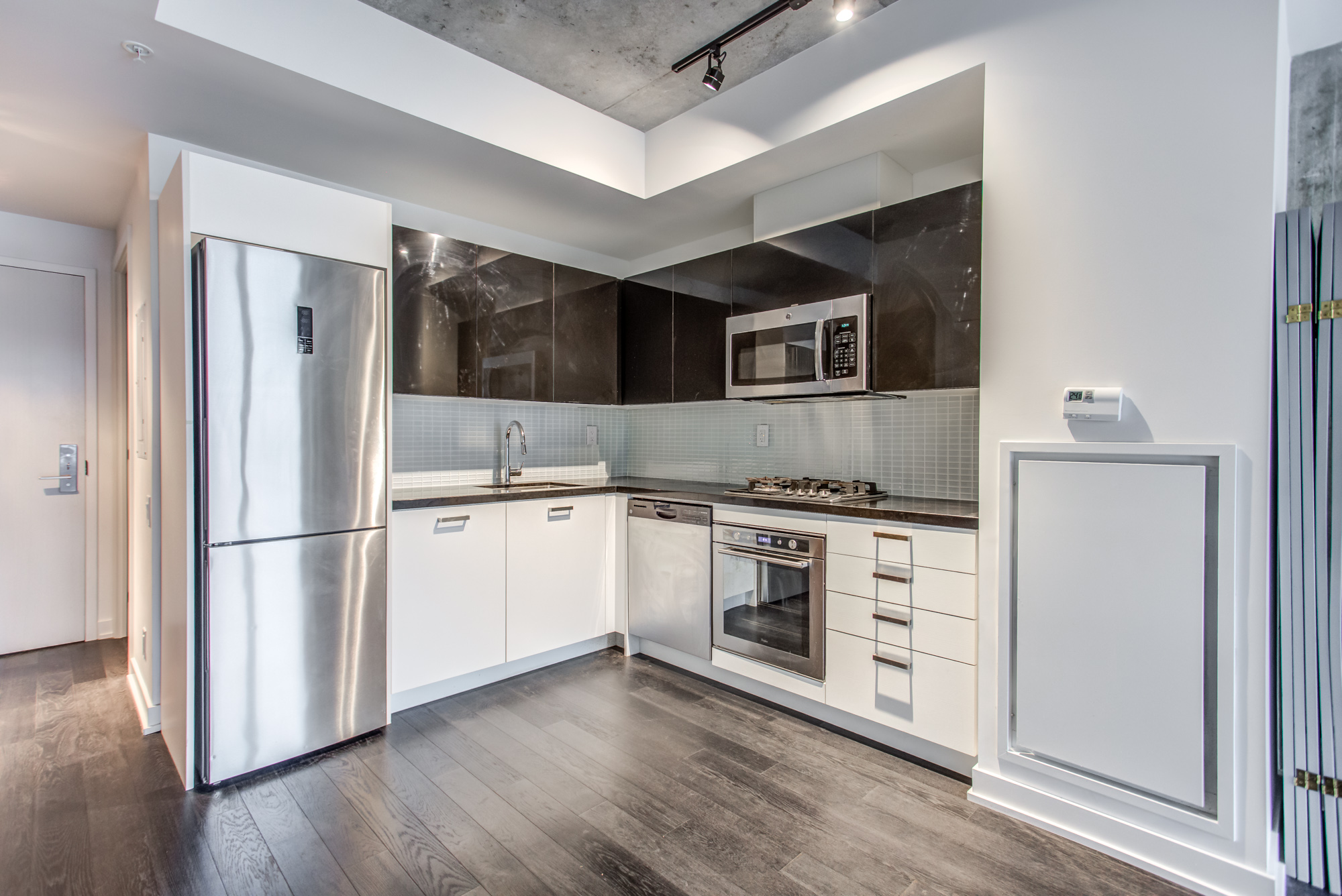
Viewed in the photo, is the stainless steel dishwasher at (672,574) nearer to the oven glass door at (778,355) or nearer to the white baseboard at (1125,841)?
the oven glass door at (778,355)

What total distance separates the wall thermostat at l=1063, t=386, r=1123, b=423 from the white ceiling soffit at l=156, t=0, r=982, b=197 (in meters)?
1.20

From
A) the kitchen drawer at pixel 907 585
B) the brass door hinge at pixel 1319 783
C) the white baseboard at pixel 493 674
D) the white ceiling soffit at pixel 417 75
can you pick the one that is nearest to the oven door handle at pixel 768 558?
the kitchen drawer at pixel 907 585

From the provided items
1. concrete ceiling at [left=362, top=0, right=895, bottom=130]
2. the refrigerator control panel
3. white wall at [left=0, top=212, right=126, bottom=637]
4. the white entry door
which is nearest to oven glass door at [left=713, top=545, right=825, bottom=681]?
the refrigerator control panel

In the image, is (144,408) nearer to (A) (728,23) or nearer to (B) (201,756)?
(B) (201,756)

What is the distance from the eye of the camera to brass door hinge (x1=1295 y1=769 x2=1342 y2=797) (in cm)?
162

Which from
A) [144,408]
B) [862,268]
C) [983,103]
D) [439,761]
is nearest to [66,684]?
[144,408]

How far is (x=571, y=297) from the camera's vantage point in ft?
11.9

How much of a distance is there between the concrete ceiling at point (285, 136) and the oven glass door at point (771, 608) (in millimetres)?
1797

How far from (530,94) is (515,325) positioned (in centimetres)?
109

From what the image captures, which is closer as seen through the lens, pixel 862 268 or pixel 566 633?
pixel 862 268

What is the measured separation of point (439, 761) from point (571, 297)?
2.43 meters

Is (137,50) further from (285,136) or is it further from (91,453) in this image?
(91,453)

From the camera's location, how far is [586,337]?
Result: 3.71 m

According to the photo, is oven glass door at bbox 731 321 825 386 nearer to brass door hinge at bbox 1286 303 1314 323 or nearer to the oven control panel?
the oven control panel
